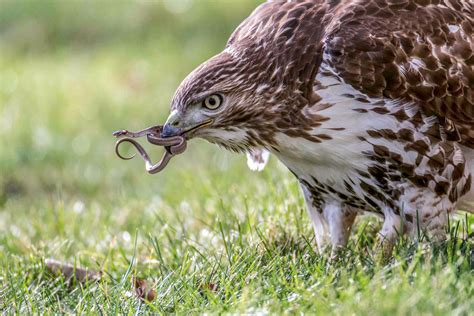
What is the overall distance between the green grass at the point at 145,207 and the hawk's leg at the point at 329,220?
0.08m

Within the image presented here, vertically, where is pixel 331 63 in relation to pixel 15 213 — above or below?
above

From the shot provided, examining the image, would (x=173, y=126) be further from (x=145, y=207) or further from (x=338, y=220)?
(x=145, y=207)

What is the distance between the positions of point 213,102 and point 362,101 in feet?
2.04

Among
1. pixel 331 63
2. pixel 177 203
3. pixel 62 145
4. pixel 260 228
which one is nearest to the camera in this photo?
pixel 331 63

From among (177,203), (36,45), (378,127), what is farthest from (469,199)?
(36,45)

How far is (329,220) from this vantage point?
5.01 m

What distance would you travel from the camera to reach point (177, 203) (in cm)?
660

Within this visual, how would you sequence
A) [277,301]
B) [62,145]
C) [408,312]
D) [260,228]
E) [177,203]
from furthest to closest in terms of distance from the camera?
[62,145]
[177,203]
[260,228]
[277,301]
[408,312]

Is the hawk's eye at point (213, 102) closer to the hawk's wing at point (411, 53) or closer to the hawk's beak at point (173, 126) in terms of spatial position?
the hawk's beak at point (173, 126)

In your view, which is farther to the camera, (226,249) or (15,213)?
(15,213)

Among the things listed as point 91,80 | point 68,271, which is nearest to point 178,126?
point 68,271

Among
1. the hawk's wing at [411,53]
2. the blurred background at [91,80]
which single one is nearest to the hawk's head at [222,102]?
the hawk's wing at [411,53]

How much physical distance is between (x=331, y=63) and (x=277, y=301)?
3.60ft

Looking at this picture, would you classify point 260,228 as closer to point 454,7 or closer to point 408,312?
point 454,7
